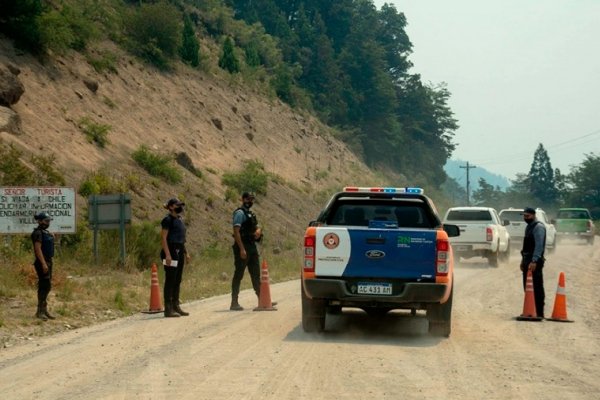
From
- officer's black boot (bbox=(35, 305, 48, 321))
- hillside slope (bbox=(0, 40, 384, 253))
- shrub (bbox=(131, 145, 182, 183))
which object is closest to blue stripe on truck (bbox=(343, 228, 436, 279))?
officer's black boot (bbox=(35, 305, 48, 321))

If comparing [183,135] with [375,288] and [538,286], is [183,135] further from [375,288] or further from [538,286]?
[375,288]

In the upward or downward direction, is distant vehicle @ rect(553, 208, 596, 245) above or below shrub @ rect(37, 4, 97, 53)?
below

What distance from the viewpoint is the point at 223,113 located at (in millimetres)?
53500

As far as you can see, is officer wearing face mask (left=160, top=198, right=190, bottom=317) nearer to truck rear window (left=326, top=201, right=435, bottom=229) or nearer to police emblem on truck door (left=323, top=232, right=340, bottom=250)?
truck rear window (left=326, top=201, right=435, bottom=229)

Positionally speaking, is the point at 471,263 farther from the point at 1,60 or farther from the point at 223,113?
the point at 223,113

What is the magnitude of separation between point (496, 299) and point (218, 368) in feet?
36.4

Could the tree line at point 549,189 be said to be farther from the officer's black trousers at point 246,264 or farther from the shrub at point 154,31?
the officer's black trousers at point 246,264

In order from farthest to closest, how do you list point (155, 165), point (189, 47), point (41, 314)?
point (189, 47) < point (155, 165) < point (41, 314)

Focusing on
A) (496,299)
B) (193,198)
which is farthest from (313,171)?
(496,299)

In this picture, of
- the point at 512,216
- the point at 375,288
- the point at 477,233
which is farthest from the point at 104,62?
the point at 375,288

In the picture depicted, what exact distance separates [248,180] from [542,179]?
360 feet

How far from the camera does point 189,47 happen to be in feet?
180

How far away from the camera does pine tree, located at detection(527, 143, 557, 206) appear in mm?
145000

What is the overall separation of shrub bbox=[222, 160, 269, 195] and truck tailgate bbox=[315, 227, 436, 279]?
31.4 m
